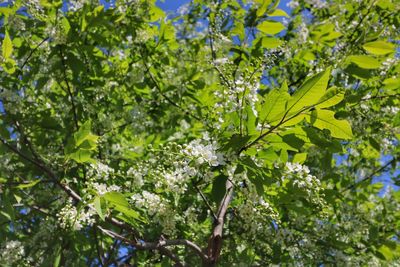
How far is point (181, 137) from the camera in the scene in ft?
12.4

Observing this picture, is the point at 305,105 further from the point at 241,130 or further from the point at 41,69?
the point at 41,69

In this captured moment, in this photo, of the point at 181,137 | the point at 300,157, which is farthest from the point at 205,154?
the point at 181,137

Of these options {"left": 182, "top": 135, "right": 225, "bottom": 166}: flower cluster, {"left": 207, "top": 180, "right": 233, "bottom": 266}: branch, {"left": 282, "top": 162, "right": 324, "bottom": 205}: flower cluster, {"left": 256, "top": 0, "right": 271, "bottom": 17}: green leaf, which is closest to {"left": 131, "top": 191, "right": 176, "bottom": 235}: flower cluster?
{"left": 207, "top": 180, "right": 233, "bottom": 266}: branch

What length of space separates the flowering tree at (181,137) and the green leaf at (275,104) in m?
0.42

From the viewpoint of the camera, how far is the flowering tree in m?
2.50

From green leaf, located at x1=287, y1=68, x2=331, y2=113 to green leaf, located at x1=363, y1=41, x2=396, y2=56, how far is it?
1752 millimetres

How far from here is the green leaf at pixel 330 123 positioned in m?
1.70

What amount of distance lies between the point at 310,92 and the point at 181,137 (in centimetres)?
232

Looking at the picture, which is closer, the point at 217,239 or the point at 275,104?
the point at 275,104

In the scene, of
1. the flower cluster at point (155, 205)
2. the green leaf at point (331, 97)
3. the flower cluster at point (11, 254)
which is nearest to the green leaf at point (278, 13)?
the flower cluster at point (155, 205)

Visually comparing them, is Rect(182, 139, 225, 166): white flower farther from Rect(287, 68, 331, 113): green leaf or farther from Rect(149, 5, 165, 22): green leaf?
Rect(149, 5, 165, 22): green leaf

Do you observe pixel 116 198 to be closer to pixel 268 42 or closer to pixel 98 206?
pixel 98 206

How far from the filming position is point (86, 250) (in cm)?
374

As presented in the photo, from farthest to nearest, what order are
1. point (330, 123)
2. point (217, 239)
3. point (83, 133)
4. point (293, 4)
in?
point (293, 4) < point (217, 239) < point (83, 133) < point (330, 123)
